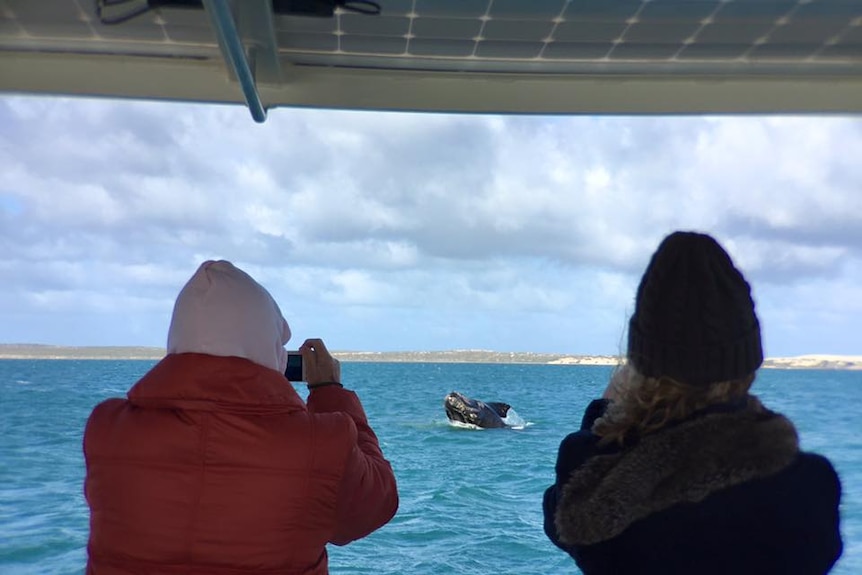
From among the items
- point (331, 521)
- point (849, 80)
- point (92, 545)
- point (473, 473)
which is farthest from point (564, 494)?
point (473, 473)

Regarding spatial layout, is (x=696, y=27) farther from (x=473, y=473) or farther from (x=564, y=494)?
(x=473, y=473)

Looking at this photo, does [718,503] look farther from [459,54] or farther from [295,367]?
[459,54]

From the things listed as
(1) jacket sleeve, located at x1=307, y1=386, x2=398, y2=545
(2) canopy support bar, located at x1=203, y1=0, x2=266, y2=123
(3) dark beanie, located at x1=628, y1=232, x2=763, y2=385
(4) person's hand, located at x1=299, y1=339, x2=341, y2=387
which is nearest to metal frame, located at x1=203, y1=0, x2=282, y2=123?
(2) canopy support bar, located at x1=203, y1=0, x2=266, y2=123

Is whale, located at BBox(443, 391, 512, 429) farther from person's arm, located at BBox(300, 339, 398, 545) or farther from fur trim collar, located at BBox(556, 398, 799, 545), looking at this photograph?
fur trim collar, located at BBox(556, 398, 799, 545)

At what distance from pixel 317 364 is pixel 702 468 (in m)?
0.85

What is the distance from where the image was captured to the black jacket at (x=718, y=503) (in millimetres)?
1155

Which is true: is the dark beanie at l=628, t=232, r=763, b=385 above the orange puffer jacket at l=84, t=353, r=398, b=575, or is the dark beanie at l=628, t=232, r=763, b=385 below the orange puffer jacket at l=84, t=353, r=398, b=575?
above

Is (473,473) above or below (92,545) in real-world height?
below

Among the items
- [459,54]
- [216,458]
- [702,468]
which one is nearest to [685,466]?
[702,468]

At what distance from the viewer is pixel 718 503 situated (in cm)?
116

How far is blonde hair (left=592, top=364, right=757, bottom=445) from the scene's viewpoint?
1209 millimetres

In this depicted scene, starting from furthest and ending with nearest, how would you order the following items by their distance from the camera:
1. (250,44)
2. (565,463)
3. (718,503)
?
(250,44), (565,463), (718,503)

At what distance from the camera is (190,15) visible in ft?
6.48

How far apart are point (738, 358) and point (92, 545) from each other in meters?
1.06
